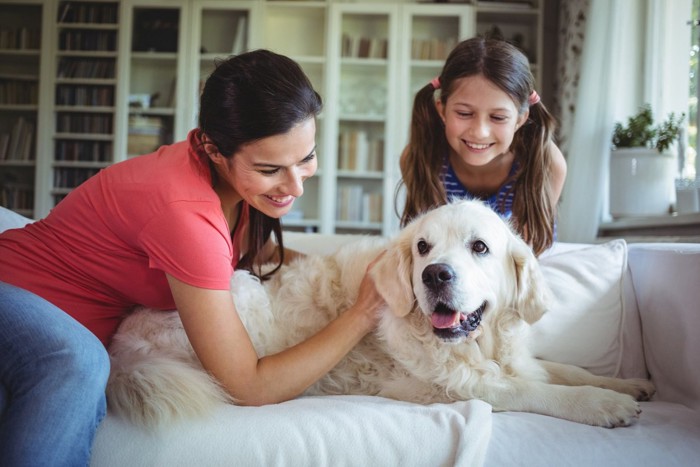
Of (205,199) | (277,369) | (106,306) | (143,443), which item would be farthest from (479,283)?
(106,306)

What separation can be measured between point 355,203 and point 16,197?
3384 millimetres

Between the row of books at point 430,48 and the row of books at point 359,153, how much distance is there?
0.90 meters

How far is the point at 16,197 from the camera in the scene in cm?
612

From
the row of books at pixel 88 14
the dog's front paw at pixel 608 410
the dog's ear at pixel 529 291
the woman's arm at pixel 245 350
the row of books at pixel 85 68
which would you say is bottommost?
the dog's front paw at pixel 608 410

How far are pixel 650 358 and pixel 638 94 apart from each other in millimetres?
3109

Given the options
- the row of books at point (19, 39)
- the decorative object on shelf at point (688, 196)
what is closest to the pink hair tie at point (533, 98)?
the decorative object on shelf at point (688, 196)

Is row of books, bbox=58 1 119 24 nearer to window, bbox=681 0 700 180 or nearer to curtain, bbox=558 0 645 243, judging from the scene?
curtain, bbox=558 0 645 243

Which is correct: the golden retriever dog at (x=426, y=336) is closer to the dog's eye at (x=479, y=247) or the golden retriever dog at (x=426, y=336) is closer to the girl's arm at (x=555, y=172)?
the dog's eye at (x=479, y=247)

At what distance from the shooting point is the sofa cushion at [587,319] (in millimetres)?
2074

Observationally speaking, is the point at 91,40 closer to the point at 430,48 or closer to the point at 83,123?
the point at 83,123

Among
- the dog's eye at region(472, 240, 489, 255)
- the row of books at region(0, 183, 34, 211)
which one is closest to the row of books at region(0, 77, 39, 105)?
the row of books at region(0, 183, 34, 211)

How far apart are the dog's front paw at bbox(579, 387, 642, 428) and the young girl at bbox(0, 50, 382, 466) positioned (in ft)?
2.00

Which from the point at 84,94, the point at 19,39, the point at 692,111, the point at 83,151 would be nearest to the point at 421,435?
the point at 692,111

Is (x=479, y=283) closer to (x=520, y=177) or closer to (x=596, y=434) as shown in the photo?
(x=596, y=434)
